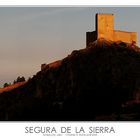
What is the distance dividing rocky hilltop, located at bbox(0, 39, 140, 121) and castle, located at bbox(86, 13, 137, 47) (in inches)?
7.8

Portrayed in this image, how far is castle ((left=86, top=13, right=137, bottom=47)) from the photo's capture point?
13.5 m

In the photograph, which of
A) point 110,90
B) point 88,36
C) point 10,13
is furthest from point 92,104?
point 10,13

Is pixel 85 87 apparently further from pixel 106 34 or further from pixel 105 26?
pixel 105 26

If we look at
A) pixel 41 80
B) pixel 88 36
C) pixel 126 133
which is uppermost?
pixel 88 36

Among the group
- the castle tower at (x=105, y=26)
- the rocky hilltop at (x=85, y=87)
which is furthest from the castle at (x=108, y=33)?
the rocky hilltop at (x=85, y=87)

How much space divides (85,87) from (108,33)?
1.19m

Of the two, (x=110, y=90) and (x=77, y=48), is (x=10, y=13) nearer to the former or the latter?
(x=77, y=48)

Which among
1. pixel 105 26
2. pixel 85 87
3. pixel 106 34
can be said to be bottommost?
pixel 85 87

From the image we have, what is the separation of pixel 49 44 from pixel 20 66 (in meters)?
0.72

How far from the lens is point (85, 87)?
13664 mm

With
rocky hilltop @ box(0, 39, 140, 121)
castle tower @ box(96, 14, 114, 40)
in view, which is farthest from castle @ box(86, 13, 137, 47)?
rocky hilltop @ box(0, 39, 140, 121)

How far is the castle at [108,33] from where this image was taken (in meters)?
13.5

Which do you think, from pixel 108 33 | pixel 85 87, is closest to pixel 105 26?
pixel 108 33

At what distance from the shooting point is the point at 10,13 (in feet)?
44.8
